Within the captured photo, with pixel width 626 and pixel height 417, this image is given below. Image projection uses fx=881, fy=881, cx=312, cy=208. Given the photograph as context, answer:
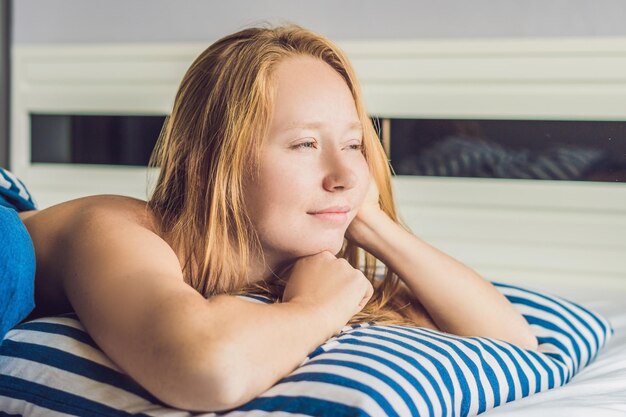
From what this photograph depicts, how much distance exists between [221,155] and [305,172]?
11cm

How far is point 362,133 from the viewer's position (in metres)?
1.26

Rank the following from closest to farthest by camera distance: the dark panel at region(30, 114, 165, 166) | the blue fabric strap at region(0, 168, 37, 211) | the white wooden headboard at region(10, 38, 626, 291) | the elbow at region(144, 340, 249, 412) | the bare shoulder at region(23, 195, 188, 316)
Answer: the elbow at region(144, 340, 249, 412) < the bare shoulder at region(23, 195, 188, 316) < the blue fabric strap at region(0, 168, 37, 211) < the white wooden headboard at region(10, 38, 626, 291) < the dark panel at region(30, 114, 165, 166)

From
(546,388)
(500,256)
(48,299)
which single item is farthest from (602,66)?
(48,299)

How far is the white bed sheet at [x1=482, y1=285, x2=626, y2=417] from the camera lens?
0.98 m

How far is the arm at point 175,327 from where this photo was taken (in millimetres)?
829

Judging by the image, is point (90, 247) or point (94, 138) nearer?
point (90, 247)

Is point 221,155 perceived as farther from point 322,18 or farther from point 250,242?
point 322,18

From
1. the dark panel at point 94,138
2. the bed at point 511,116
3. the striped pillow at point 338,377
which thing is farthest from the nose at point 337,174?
the dark panel at point 94,138

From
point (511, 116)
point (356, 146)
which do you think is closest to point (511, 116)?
point (511, 116)

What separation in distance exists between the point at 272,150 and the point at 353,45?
1.59m

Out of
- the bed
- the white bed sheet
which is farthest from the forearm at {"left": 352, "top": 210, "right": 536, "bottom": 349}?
the bed

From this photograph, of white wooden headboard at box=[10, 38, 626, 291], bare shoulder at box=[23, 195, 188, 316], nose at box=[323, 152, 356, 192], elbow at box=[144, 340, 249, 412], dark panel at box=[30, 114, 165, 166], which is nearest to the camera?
elbow at box=[144, 340, 249, 412]

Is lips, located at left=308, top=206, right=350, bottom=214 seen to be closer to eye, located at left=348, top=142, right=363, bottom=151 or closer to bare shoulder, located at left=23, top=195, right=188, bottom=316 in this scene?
eye, located at left=348, top=142, right=363, bottom=151

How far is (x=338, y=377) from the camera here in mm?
873
